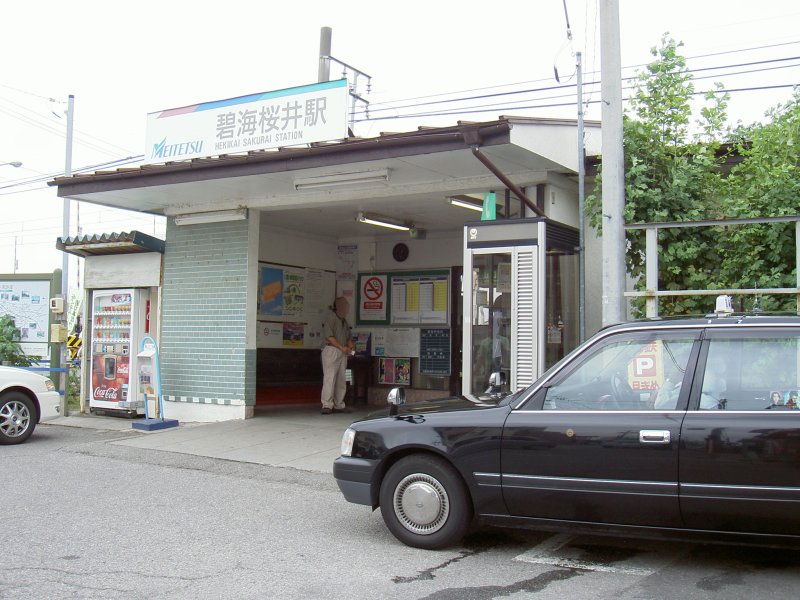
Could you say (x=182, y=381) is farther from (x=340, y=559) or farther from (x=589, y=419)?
(x=589, y=419)

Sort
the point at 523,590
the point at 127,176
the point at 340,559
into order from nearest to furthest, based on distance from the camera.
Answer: the point at 523,590 < the point at 340,559 < the point at 127,176

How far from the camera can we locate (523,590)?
178 inches

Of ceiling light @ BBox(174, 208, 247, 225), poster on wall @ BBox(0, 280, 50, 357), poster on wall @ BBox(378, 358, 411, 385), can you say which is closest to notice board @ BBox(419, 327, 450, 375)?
poster on wall @ BBox(378, 358, 411, 385)

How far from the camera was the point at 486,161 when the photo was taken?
8297 mm

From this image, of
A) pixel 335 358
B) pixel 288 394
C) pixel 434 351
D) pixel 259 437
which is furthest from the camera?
pixel 288 394

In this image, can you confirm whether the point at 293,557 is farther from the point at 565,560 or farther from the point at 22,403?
the point at 22,403

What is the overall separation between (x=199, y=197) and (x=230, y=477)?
17.1ft

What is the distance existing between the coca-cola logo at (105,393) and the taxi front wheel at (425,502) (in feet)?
28.3

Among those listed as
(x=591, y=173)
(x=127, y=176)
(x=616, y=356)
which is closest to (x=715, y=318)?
(x=616, y=356)

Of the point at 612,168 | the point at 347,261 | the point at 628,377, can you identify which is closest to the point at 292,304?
the point at 347,261

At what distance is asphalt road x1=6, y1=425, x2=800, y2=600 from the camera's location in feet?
14.9

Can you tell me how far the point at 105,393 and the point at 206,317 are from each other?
2337 mm

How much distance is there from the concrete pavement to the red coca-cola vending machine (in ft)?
1.03

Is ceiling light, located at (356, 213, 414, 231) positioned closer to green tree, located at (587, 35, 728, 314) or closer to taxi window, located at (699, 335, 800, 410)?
green tree, located at (587, 35, 728, 314)
